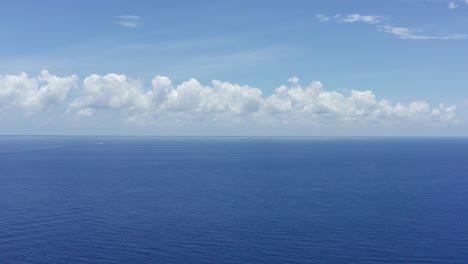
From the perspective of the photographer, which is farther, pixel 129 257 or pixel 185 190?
pixel 185 190

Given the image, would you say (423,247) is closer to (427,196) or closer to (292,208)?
(292,208)

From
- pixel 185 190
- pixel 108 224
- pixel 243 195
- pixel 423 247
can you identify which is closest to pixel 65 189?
pixel 185 190

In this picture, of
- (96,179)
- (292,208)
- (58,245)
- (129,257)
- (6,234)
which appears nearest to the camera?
(129,257)

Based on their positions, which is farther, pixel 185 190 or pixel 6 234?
pixel 185 190

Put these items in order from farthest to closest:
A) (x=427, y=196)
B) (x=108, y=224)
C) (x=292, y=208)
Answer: (x=427, y=196)
(x=292, y=208)
(x=108, y=224)

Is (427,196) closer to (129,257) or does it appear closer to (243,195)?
(243,195)

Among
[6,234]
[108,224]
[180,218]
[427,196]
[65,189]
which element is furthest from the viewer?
[65,189]

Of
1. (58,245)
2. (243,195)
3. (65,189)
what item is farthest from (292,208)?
(65,189)

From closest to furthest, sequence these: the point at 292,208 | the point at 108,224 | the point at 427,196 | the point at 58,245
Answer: the point at 58,245, the point at 108,224, the point at 292,208, the point at 427,196
